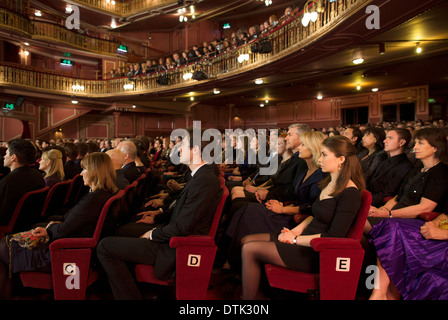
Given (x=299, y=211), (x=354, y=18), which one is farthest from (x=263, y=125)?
(x=299, y=211)

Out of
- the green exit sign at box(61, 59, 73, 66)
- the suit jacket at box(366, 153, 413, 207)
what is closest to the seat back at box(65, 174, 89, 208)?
the suit jacket at box(366, 153, 413, 207)

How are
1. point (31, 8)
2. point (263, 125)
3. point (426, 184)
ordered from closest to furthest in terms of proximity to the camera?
point (426, 184) < point (31, 8) < point (263, 125)

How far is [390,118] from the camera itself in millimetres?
11891

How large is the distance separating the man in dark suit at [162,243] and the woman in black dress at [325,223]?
335 millimetres

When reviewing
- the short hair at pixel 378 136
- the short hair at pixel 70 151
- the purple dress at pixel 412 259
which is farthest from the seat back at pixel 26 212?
the short hair at pixel 378 136

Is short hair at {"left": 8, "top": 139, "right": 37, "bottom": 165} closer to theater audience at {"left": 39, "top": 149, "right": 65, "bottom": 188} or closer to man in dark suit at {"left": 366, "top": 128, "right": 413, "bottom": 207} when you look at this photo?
theater audience at {"left": 39, "top": 149, "right": 65, "bottom": 188}

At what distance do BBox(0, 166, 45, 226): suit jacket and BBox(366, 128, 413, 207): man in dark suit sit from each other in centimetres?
Result: 286

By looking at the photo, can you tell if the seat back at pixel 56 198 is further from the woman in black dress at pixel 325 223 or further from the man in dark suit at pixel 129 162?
the woman in black dress at pixel 325 223

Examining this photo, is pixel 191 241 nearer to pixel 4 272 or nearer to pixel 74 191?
pixel 4 272

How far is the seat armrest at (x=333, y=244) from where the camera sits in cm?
152

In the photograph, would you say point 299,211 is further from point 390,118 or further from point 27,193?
point 390,118

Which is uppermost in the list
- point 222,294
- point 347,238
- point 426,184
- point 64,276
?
point 426,184
